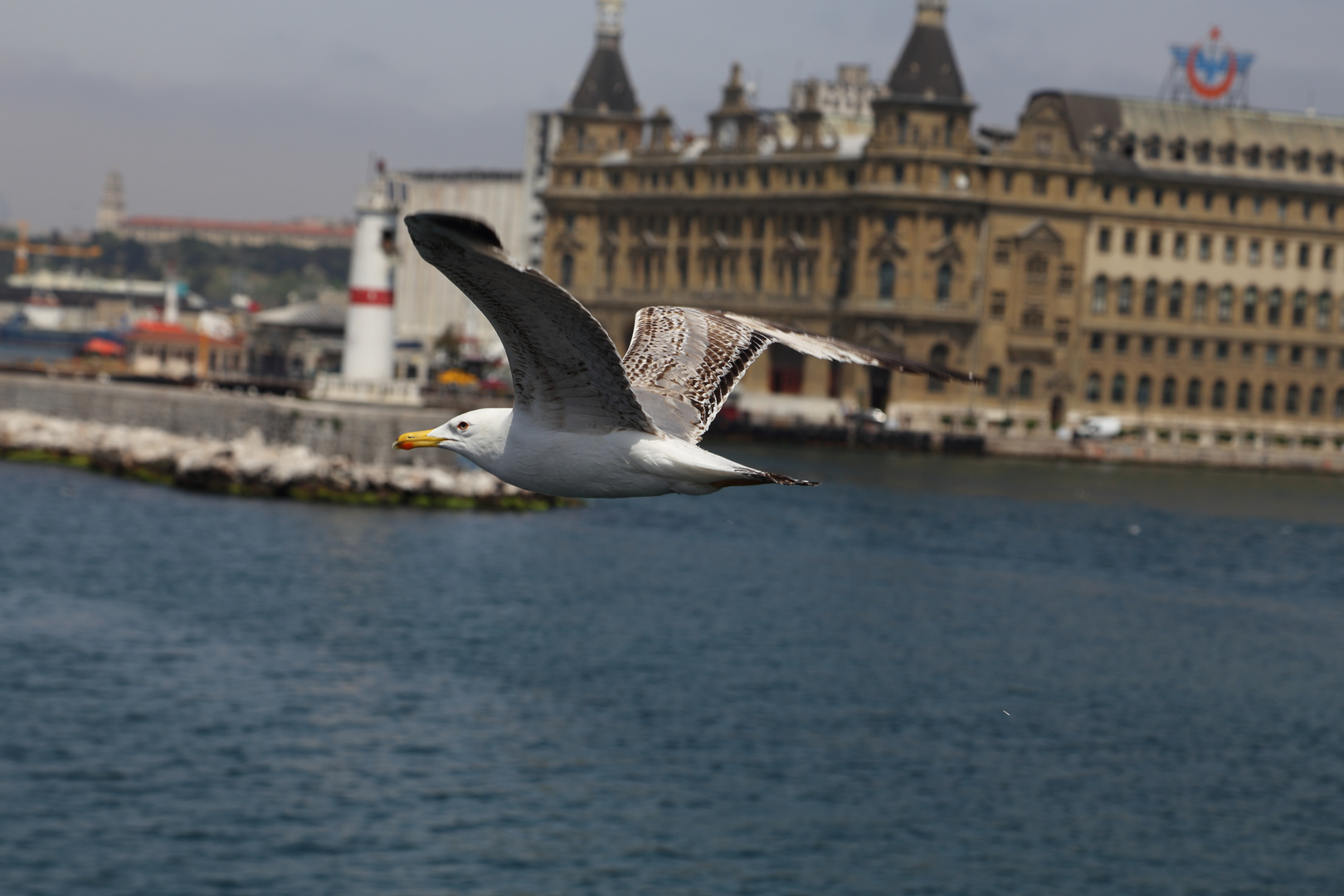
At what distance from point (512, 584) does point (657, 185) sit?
6915 cm

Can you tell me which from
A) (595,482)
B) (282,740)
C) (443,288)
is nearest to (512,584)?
(282,740)

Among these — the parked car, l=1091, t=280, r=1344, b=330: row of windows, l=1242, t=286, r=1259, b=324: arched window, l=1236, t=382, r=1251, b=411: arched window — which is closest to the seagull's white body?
the parked car

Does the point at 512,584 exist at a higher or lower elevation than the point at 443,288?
lower

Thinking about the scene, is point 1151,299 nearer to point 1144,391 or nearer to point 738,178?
point 1144,391

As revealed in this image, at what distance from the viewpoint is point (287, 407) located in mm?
70938

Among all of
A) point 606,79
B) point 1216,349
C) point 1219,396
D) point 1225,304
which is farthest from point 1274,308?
point 606,79

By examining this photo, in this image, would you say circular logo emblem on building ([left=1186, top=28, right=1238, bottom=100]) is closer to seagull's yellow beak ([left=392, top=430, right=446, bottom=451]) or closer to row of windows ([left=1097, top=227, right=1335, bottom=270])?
row of windows ([left=1097, top=227, right=1335, bottom=270])

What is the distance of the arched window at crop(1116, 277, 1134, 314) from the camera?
113m

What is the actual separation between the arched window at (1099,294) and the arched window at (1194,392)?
25.5ft

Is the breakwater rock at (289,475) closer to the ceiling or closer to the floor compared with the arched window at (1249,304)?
closer to the floor

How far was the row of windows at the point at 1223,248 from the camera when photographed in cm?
11262

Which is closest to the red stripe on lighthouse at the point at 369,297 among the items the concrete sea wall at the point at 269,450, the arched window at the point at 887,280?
the concrete sea wall at the point at 269,450

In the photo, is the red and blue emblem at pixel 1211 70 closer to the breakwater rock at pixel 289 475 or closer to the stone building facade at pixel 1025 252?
the stone building facade at pixel 1025 252

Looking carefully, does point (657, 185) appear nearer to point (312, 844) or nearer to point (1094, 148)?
point (1094, 148)
